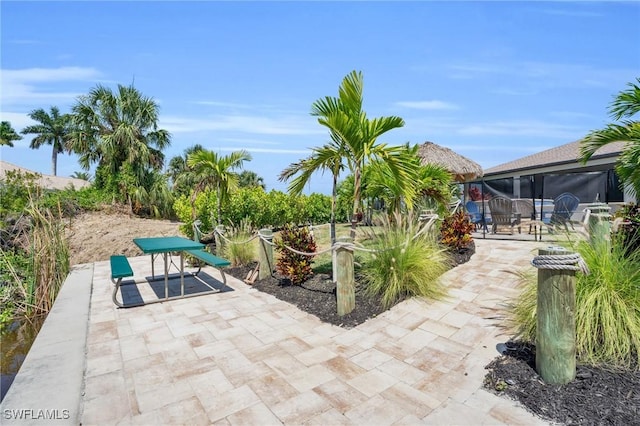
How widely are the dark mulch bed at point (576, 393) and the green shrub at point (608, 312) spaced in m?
0.16

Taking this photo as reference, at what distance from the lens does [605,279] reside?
9.23 feet

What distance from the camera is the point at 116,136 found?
16.5 m

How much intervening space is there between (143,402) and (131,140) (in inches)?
678

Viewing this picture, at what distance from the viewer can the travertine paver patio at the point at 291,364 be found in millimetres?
2269

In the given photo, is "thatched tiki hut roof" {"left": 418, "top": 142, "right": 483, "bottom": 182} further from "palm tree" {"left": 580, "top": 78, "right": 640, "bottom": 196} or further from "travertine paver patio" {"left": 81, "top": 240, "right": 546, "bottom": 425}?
"travertine paver patio" {"left": 81, "top": 240, "right": 546, "bottom": 425}

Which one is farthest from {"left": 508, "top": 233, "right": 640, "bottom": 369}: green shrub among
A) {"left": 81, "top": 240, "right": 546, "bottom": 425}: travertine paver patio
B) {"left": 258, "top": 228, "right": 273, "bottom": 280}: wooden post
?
{"left": 258, "top": 228, "right": 273, "bottom": 280}: wooden post

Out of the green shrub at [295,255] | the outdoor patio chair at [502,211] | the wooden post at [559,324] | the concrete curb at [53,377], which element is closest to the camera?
the concrete curb at [53,377]

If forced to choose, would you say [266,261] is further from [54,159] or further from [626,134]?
[54,159]

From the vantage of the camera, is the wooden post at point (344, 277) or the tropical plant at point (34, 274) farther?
the tropical plant at point (34, 274)

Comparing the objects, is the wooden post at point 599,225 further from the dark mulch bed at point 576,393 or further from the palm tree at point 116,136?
the palm tree at point 116,136

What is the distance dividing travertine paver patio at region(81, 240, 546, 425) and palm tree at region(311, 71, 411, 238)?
5.08ft

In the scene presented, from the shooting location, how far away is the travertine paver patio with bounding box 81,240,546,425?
7.44ft

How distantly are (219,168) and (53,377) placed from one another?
5392 millimetres

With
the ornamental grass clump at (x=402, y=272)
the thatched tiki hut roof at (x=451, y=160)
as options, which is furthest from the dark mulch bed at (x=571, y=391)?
the thatched tiki hut roof at (x=451, y=160)
